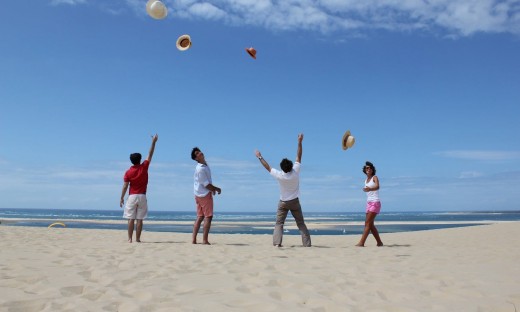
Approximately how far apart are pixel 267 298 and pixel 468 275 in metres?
2.63

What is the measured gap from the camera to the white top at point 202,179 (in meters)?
7.61

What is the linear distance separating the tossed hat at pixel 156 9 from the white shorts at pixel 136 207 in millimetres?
3588

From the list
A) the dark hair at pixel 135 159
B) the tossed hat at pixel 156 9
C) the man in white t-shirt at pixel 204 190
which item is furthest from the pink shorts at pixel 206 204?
the tossed hat at pixel 156 9

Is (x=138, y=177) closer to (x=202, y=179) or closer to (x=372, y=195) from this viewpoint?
(x=202, y=179)

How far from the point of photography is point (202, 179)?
7621mm

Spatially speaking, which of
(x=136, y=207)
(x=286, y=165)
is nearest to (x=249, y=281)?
(x=286, y=165)

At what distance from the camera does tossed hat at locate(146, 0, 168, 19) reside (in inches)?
311

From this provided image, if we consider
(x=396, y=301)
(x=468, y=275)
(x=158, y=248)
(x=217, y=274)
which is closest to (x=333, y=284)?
(x=396, y=301)

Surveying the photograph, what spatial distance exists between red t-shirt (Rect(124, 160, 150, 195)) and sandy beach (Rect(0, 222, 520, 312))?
5.76 feet

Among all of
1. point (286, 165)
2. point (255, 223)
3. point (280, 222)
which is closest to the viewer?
point (286, 165)

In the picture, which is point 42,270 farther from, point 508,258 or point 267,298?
point 508,258

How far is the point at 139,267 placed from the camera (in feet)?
15.6

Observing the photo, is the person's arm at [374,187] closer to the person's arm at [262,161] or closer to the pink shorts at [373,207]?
the pink shorts at [373,207]

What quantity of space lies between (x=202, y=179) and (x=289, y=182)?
168 centimetres
